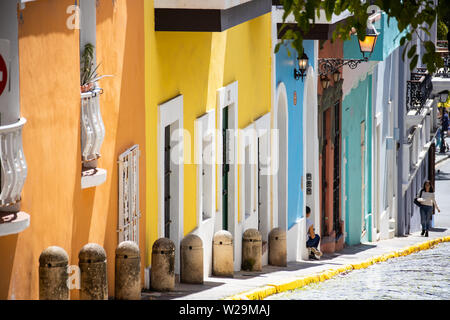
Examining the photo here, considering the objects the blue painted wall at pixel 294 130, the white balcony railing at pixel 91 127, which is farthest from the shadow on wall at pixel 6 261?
the blue painted wall at pixel 294 130

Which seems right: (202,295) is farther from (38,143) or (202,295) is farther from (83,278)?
(38,143)

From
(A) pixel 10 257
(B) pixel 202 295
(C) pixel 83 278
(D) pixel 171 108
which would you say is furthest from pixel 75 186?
(D) pixel 171 108

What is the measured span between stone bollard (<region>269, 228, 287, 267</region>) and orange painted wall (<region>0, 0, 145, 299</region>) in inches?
208

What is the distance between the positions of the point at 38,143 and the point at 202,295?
3.29m

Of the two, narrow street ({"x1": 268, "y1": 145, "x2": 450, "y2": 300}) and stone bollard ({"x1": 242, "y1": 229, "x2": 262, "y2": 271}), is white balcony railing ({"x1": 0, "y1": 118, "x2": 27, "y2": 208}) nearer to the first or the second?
narrow street ({"x1": 268, "y1": 145, "x2": 450, "y2": 300})

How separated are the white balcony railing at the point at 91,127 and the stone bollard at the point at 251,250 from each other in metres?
5.34

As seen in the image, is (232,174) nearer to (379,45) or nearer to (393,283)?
(393,283)

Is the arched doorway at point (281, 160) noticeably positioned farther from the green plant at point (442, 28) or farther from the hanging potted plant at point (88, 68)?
the hanging potted plant at point (88, 68)

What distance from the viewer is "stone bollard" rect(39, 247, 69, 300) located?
774 cm

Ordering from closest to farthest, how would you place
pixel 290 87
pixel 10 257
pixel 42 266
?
pixel 10 257 → pixel 42 266 → pixel 290 87

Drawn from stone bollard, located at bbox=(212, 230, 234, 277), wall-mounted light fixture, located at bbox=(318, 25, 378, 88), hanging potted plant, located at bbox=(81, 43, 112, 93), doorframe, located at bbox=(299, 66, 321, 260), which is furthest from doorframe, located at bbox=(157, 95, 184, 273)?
wall-mounted light fixture, located at bbox=(318, 25, 378, 88)

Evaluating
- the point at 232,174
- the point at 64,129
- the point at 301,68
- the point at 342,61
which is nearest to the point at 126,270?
the point at 64,129

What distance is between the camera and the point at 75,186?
877cm

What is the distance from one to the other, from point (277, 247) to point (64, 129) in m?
7.69
